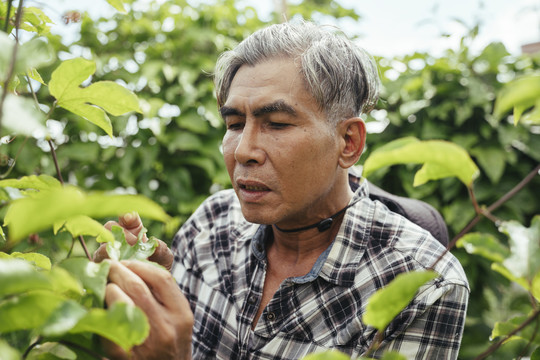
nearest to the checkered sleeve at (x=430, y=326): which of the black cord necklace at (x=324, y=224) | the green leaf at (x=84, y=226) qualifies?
the black cord necklace at (x=324, y=224)

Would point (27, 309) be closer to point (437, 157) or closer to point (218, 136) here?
point (437, 157)

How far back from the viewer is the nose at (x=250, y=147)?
138 centimetres

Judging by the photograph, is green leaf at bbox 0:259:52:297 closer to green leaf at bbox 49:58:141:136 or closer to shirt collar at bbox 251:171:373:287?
green leaf at bbox 49:58:141:136

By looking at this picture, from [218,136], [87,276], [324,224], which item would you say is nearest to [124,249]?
[87,276]

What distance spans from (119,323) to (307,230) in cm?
111

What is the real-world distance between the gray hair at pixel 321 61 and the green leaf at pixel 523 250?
2.70 feet

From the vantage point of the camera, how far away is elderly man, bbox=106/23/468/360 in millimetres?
1387

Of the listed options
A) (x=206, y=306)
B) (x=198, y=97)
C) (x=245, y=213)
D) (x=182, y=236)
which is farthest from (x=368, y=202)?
(x=198, y=97)

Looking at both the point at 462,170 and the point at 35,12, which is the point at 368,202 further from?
the point at 35,12

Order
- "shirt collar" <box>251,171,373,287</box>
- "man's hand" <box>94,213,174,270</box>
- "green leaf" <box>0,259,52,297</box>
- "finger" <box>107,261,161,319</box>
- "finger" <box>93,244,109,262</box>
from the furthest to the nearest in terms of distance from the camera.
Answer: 1. "shirt collar" <box>251,171,373,287</box>
2. "man's hand" <box>94,213,174,270</box>
3. "finger" <box>93,244,109,262</box>
4. "finger" <box>107,261,161,319</box>
5. "green leaf" <box>0,259,52,297</box>

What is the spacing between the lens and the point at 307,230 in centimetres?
164

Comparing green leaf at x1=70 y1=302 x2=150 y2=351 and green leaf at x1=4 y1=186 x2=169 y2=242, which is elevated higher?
green leaf at x1=4 y1=186 x2=169 y2=242

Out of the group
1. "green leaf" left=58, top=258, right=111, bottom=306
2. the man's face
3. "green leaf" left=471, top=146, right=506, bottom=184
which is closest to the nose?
the man's face

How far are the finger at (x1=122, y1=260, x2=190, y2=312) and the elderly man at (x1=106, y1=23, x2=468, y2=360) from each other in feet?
1.59
